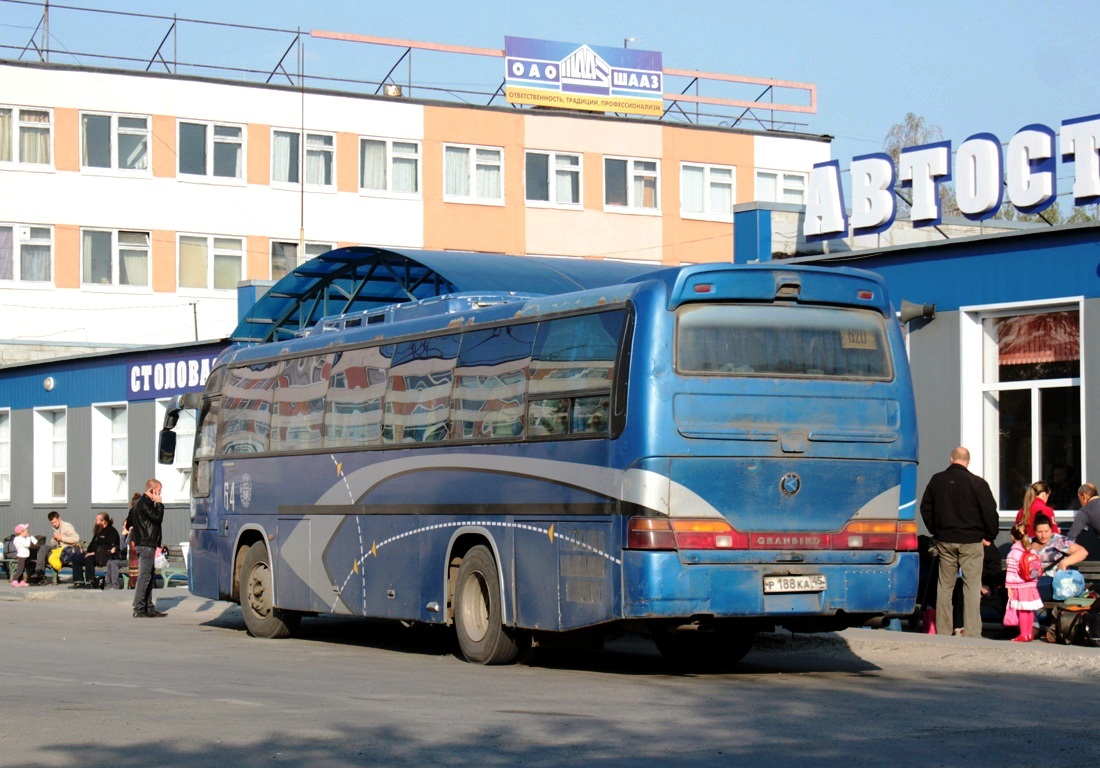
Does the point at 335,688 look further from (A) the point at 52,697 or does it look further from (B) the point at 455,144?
(B) the point at 455,144

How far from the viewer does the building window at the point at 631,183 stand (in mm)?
57438

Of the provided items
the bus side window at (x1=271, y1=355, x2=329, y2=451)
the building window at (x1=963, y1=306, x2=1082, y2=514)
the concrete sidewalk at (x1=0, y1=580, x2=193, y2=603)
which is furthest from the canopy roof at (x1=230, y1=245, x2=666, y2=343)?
the building window at (x1=963, y1=306, x2=1082, y2=514)

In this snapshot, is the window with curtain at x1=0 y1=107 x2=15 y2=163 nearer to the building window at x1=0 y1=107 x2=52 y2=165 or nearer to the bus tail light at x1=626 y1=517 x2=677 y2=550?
the building window at x1=0 y1=107 x2=52 y2=165

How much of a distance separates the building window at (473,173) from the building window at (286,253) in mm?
4426

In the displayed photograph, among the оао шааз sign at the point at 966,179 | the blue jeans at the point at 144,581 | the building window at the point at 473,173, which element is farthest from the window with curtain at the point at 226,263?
the оао шааз sign at the point at 966,179

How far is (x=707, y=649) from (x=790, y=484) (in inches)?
110

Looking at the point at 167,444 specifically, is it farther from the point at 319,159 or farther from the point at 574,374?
the point at 319,159

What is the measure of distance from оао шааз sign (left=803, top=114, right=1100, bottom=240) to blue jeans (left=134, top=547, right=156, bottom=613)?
10254 millimetres

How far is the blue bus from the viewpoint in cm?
1327

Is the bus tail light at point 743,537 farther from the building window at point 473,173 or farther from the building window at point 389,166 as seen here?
the building window at point 473,173

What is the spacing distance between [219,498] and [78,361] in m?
20.9

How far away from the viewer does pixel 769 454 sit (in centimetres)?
1355

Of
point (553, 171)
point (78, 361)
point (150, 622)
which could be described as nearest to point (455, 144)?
point (553, 171)

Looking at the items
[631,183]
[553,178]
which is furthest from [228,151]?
[631,183]
